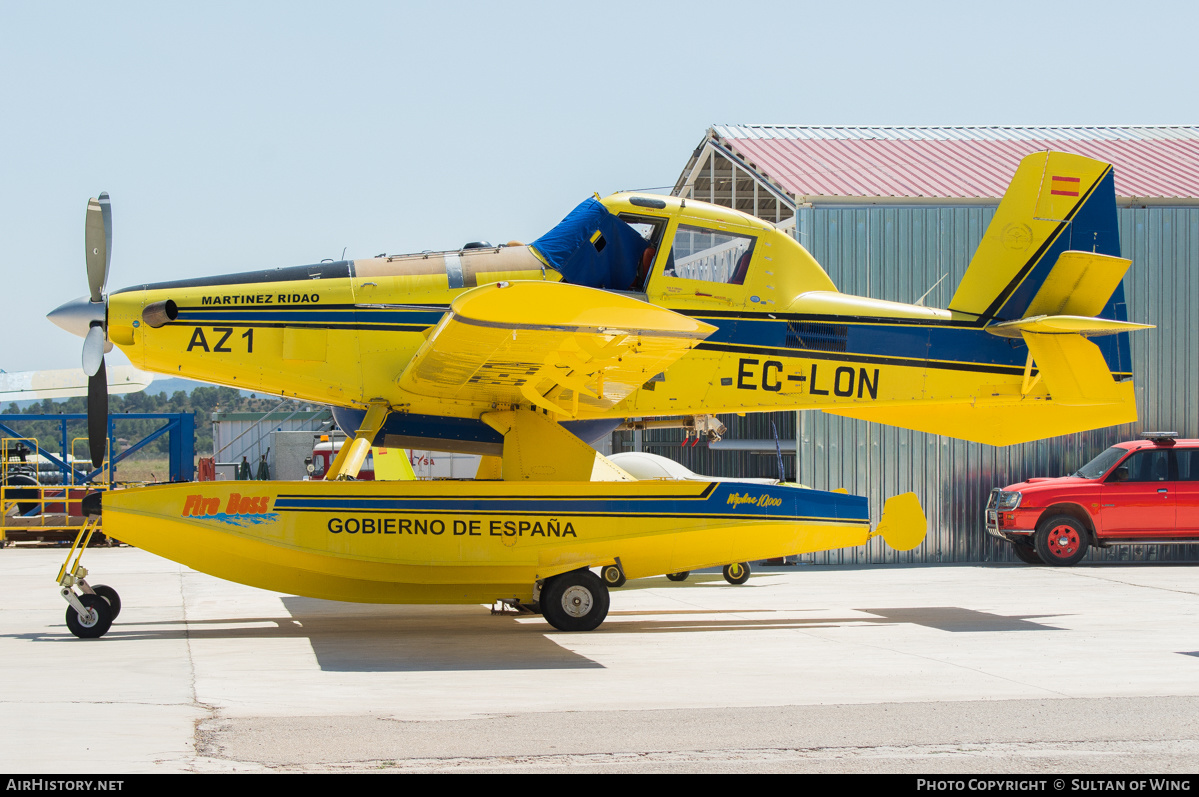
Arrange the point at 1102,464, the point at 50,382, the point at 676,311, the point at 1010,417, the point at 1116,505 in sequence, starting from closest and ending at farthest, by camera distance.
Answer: the point at 676,311 → the point at 1010,417 → the point at 1116,505 → the point at 1102,464 → the point at 50,382

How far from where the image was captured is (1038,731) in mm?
5312

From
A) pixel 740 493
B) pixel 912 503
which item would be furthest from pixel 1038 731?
pixel 912 503

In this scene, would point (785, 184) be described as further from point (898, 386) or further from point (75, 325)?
point (75, 325)

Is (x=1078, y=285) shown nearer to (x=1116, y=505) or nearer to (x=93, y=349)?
(x=1116, y=505)

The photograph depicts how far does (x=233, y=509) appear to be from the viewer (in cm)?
862

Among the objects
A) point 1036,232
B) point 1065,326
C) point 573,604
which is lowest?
point 573,604

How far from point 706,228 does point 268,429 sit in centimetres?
3391

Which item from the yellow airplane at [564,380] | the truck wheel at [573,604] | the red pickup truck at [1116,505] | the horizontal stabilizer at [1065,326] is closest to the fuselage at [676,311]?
the yellow airplane at [564,380]

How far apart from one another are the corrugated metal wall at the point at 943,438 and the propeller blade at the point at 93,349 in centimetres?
1020

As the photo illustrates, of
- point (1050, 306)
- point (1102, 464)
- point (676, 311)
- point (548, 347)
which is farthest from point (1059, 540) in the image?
point (548, 347)

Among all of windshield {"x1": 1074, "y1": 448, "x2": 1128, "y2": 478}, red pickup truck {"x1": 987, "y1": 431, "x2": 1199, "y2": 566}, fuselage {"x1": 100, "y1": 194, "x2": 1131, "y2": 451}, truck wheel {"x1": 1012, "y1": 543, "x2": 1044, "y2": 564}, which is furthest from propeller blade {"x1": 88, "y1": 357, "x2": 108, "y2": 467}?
windshield {"x1": 1074, "y1": 448, "x2": 1128, "y2": 478}

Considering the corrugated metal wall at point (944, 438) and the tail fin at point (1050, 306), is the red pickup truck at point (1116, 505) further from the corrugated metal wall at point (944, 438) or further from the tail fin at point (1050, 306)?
the tail fin at point (1050, 306)

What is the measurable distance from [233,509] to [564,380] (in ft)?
9.46

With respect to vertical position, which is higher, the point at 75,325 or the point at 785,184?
the point at 785,184
